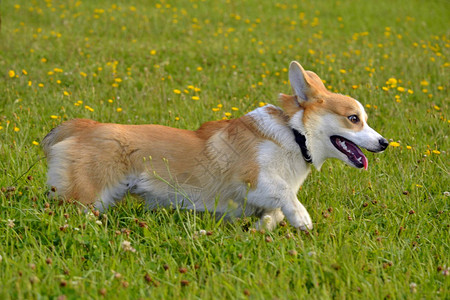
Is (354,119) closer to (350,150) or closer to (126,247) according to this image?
(350,150)

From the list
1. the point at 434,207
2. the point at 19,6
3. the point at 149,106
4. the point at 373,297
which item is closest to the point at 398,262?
the point at 373,297

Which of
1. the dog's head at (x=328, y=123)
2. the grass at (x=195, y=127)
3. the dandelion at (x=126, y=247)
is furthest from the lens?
the dog's head at (x=328, y=123)

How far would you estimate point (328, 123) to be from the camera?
11.9 feet

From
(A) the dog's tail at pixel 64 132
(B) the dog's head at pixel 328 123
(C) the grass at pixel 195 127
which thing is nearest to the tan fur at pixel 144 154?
(A) the dog's tail at pixel 64 132

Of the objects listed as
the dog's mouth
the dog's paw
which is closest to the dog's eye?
the dog's mouth

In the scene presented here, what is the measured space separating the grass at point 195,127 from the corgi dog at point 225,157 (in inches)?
6.3

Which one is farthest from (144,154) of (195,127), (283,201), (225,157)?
(195,127)

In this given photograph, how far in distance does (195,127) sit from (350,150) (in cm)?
211

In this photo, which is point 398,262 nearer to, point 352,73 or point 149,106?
point 149,106

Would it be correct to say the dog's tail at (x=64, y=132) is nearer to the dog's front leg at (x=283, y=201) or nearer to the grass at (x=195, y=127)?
the grass at (x=195, y=127)

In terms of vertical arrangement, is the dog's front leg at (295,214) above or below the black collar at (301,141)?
below

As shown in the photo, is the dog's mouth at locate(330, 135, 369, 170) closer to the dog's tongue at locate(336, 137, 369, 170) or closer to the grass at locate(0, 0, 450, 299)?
the dog's tongue at locate(336, 137, 369, 170)

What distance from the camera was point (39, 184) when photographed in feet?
13.0

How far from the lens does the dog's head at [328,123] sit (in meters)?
3.61
